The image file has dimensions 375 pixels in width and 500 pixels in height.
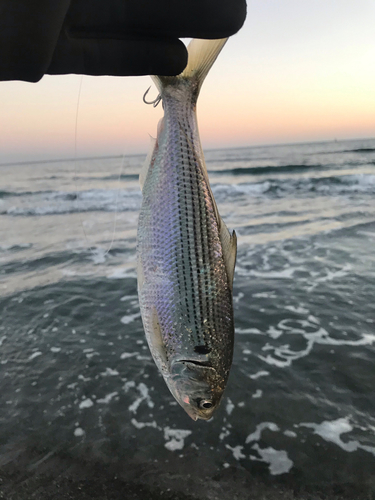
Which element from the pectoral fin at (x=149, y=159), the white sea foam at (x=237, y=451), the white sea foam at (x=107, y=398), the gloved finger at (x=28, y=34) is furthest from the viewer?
the white sea foam at (x=107, y=398)

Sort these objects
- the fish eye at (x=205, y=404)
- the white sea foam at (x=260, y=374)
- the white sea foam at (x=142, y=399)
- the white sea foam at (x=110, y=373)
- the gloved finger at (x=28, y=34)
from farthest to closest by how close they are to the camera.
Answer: the white sea foam at (x=110, y=373) < the white sea foam at (x=260, y=374) < the white sea foam at (x=142, y=399) < the fish eye at (x=205, y=404) < the gloved finger at (x=28, y=34)

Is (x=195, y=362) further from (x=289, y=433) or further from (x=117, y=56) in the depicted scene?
(x=289, y=433)

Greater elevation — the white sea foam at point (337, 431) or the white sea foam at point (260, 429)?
the white sea foam at point (337, 431)

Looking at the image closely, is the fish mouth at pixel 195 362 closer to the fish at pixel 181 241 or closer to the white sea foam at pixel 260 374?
the fish at pixel 181 241

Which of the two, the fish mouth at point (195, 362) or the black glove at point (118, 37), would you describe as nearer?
the black glove at point (118, 37)

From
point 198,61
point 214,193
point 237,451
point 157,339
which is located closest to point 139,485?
point 237,451

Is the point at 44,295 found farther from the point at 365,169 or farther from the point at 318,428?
the point at 365,169

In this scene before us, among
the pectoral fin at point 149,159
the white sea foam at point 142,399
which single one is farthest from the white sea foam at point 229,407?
the pectoral fin at point 149,159
